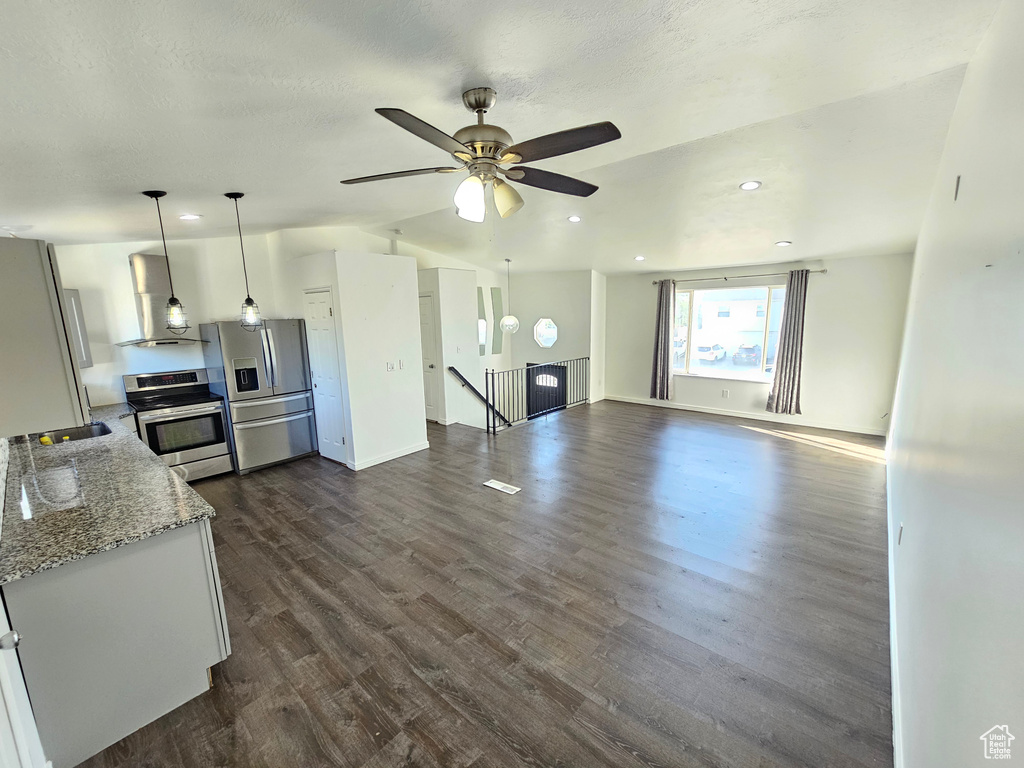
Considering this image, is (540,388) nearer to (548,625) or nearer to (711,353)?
(711,353)

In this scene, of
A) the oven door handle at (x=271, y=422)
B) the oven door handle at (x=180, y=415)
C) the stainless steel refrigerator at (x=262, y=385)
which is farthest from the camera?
the oven door handle at (x=271, y=422)

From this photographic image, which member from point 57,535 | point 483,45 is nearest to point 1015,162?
point 483,45

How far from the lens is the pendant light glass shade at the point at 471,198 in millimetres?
1933

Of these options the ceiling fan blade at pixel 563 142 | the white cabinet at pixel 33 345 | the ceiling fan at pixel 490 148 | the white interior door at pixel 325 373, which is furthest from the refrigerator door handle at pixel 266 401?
the ceiling fan blade at pixel 563 142

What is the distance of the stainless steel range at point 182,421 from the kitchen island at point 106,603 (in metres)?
2.10

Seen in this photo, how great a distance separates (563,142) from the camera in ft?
5.38

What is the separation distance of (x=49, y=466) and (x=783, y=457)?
20.8ft

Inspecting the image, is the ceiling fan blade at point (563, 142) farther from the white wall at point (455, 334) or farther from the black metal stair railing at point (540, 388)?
the black metal stair railing at point (540, 388)

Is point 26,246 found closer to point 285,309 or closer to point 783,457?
point 285,309

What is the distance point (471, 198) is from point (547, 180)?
428mm

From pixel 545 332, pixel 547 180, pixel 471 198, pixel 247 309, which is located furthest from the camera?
pixel 545 332

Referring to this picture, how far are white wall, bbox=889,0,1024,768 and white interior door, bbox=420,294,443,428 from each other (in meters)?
5.45

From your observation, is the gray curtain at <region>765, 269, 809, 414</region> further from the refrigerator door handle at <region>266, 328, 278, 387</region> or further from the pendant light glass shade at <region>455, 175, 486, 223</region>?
the refrigerator door handle at <region>266, 328, 278, 387</region>

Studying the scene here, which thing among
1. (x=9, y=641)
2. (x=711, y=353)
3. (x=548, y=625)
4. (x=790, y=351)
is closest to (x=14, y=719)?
(x=9, y=641)
